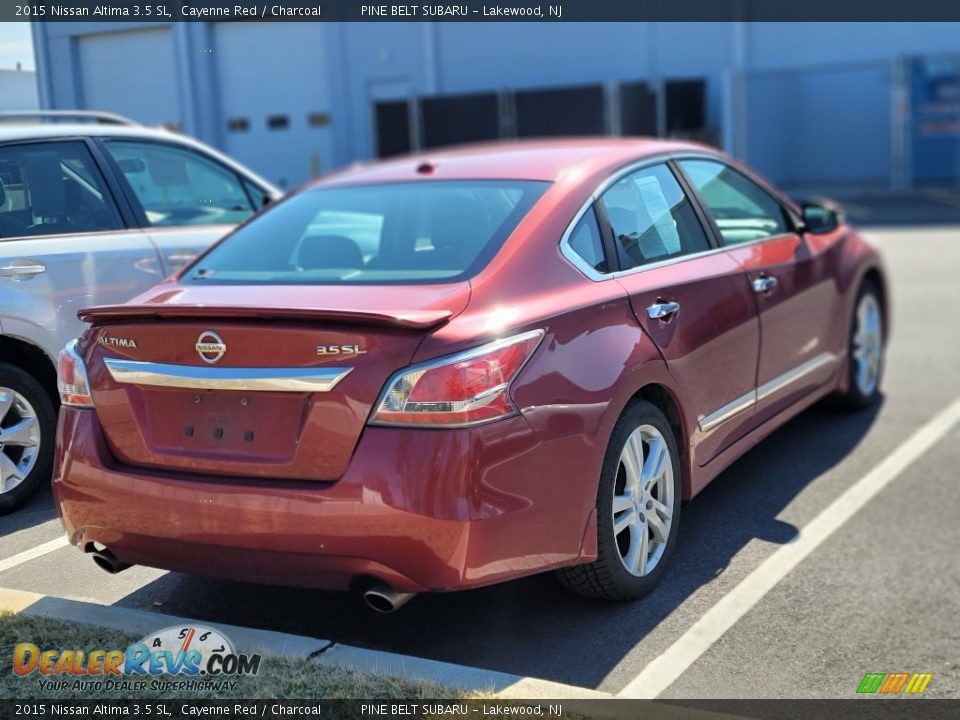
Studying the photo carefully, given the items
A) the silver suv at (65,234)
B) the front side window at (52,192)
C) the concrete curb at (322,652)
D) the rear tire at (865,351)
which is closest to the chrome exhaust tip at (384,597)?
the concrete curb at (322,652)

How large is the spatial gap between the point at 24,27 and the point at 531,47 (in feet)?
78.0

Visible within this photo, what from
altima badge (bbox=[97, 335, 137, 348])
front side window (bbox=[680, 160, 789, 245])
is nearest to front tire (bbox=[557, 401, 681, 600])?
front side window (bbox=[680, 160, 789, 245])

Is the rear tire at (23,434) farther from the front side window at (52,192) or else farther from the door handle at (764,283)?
the door handle at (764,283)

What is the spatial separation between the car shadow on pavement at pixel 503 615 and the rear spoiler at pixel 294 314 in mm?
1068

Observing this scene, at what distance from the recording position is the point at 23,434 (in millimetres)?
4375

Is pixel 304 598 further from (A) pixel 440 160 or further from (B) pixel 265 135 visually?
(B) pixel 265 135

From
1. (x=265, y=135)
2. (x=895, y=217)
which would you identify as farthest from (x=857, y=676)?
(x=895, y=217)

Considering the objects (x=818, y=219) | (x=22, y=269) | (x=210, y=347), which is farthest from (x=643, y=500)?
(x=818, y=219)

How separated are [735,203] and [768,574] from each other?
2001mm

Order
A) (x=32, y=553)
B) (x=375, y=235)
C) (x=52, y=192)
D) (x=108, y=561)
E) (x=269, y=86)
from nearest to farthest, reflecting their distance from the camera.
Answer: (x=108, y=561)
(x=32, y=553)
(x=52, y=192)
(x=375, y=235)
(x=269, y=86)

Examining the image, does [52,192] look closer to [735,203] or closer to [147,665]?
[147,665]

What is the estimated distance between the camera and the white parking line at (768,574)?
348cm

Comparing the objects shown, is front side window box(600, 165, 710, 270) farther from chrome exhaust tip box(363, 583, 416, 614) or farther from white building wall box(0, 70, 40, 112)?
white building wall box(0, 70, 40, 112)

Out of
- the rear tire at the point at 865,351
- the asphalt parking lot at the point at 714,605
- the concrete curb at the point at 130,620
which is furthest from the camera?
the rear tire at the point at 865,351
